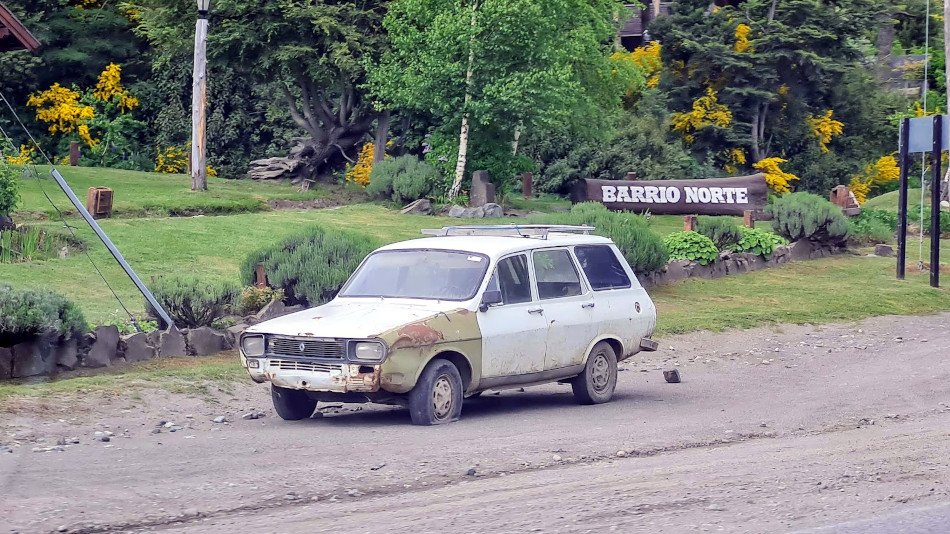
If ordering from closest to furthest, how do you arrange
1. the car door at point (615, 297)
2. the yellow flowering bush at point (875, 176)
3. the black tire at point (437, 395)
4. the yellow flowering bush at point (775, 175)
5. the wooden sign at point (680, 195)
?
the black tire at point (437, 395) → the car door at point (615, 297) → the wooden sign at point (680, 195) → the yellow flowering bush at point (775, 175) → the yellow flowering bush at point (875, 176)

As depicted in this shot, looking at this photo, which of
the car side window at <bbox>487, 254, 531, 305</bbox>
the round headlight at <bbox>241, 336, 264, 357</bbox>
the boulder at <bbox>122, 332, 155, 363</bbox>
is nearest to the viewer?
the round headlight at <bbox>241, 336, 264, 357</bbox>

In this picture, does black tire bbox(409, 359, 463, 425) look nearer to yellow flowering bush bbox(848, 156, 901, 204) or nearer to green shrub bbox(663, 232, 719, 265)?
green shrub bbox(663, 232, 719, 265)

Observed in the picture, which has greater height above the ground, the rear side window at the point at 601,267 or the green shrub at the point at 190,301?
the rear side window at the point at 601,267

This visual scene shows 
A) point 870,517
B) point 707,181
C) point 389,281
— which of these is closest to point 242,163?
point 707,181

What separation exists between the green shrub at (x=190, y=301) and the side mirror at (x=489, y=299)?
4.57 meters

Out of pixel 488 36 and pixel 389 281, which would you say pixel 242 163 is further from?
pixel 389 281

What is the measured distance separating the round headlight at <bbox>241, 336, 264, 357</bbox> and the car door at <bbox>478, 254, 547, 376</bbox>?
184 centimetres

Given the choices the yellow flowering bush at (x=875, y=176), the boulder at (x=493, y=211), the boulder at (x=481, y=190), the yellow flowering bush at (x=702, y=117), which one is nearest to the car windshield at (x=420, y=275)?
the boulder at (x=493, y=211)

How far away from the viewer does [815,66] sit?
40.3 meters

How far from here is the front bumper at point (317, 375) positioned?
9578 mm

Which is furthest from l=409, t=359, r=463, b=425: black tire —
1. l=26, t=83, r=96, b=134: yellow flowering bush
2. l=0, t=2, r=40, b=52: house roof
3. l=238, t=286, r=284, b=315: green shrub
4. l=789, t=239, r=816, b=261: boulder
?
l=26, t=83, r=96, b=134: yellow flowering bush

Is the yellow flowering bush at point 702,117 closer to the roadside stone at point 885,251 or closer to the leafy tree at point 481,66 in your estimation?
the leafy tree at point 481,66

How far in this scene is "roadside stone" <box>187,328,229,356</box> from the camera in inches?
526

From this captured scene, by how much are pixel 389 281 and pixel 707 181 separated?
2251cm
